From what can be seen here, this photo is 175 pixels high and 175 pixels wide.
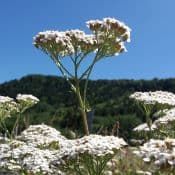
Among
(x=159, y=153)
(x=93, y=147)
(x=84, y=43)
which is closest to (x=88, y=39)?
(x=84, y=43)

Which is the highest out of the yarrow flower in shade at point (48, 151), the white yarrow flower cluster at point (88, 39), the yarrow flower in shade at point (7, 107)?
the white yarrow flower cluster at point (88, 39)

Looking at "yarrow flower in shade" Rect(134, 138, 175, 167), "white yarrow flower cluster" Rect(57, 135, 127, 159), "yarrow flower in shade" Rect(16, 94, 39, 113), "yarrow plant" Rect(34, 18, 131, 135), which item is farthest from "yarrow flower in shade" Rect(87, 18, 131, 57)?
"yarrow flower in shade" Rect(134, 138, 175, 167)

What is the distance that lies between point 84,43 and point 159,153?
6.95m

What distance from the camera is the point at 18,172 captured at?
33.3 ft

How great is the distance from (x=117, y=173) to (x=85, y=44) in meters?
4.99

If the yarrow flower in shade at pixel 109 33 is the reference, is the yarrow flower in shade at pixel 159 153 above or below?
below

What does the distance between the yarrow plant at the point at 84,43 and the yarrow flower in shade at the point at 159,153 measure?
6.33m

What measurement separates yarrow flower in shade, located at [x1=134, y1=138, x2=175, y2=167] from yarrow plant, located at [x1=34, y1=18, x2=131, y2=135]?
20.8 ft

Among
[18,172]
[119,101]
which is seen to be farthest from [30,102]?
[119,101]

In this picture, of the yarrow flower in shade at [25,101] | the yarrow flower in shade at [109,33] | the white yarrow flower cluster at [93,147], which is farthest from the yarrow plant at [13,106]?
the white yarrow flower cluster at [93,147]

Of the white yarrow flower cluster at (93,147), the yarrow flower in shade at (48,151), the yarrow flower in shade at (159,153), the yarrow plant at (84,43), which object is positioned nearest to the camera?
the yarrow flower in shade at (159,153)

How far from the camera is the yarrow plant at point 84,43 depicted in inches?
482

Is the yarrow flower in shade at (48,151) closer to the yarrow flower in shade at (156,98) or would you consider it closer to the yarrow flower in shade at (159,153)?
the yarrow flower in shade at (156,98)

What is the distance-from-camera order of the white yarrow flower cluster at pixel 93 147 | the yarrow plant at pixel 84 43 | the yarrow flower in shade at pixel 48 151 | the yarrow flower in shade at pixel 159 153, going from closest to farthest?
the yarrow flower in shade at pixel 159 153 → the white yarrow flower cluster at pixel 93 147 → the yarrow flower in shade at pixel 48 151 → the yarrow plant at pixel 84 43
